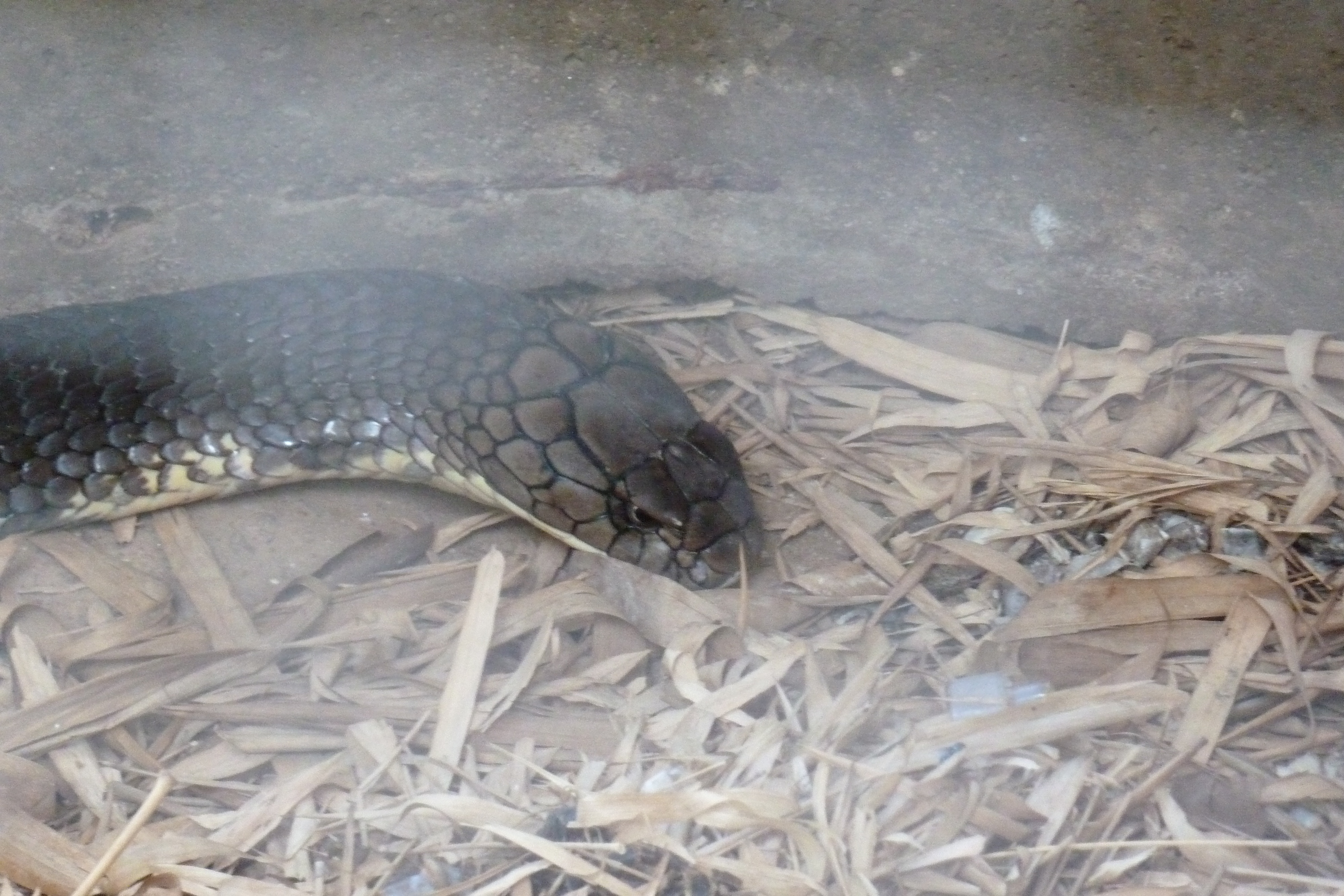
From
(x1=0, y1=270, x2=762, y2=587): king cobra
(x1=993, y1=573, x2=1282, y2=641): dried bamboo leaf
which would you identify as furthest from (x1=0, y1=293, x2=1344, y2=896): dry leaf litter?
(x1=0, y1=270, x2=762, y2=587): king cobra

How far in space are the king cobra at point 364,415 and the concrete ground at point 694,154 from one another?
0.14 meters

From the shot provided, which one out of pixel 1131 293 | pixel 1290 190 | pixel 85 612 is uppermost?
pixel 1290 190

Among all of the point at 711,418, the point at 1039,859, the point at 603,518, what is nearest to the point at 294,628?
the point at 603,518

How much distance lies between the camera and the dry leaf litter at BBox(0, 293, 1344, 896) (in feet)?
6.51

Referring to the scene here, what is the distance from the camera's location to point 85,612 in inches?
100

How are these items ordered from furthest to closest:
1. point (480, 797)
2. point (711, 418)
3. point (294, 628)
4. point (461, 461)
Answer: point (711, 418), point (461, 461), point (294, 628), point (480, 797)

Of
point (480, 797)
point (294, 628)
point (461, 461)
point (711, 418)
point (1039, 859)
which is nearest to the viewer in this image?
point (1039, 859)

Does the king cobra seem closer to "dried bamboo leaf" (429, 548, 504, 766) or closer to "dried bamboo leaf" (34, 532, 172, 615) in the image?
"dried bamboo leaf" (34, 532, 172, 615)

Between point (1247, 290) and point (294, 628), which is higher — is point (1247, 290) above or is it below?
above

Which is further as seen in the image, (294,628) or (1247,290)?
(1247,290)

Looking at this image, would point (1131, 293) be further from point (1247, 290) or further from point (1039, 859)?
point (1039, 859)

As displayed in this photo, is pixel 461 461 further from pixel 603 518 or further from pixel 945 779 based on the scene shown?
pixel 945 779

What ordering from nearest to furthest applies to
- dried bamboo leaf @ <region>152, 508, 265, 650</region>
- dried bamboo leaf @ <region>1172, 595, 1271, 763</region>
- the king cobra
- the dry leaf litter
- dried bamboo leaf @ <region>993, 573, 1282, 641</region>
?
the dry leaf litter < dried bamboo leaf @ <region>1172, 595, 1271, 763</region> < dried bamboo leaf @ <region>993, 573, 1282, 641</region> < dried bamboo leaf @ <region>152, 508, 265, 650</region> < the king cobra

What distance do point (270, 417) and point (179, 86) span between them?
0.67 meters
